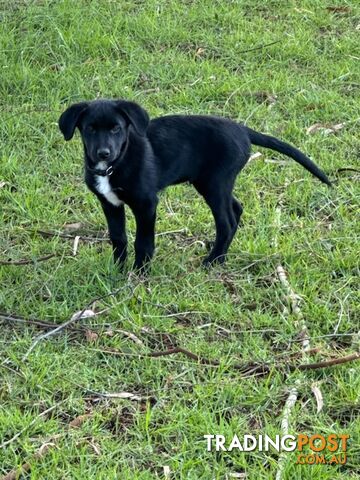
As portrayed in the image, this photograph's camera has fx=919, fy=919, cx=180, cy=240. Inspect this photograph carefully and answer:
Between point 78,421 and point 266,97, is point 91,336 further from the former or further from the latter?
point 266,97

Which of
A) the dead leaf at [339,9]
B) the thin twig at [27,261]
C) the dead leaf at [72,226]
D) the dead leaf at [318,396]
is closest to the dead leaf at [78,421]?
the dead leaf at [318,396]

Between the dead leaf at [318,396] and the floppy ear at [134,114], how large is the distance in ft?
4.87

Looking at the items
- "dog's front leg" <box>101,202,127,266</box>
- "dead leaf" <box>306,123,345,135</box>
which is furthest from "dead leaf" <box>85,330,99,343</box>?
"dead leaf" <box>306,123,345,135</box>

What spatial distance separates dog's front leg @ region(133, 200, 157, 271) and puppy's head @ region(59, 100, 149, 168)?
32 centimetres

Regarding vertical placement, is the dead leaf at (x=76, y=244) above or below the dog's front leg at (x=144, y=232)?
below

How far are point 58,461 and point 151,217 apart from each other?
61.1 inches

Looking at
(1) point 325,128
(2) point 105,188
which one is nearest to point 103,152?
(2) point 105,188

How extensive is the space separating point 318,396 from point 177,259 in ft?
4.66

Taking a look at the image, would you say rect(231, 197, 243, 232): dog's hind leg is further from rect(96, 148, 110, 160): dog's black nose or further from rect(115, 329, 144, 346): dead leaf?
rect(115, 329, 144, 346): dead leaf

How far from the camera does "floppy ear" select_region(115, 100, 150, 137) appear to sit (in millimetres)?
4387

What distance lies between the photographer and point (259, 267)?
484cm

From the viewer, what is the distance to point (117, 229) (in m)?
4.75

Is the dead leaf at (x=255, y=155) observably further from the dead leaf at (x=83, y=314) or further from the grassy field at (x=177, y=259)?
the dead leaf at (x=83, y=314)

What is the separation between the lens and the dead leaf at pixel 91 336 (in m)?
4.18
